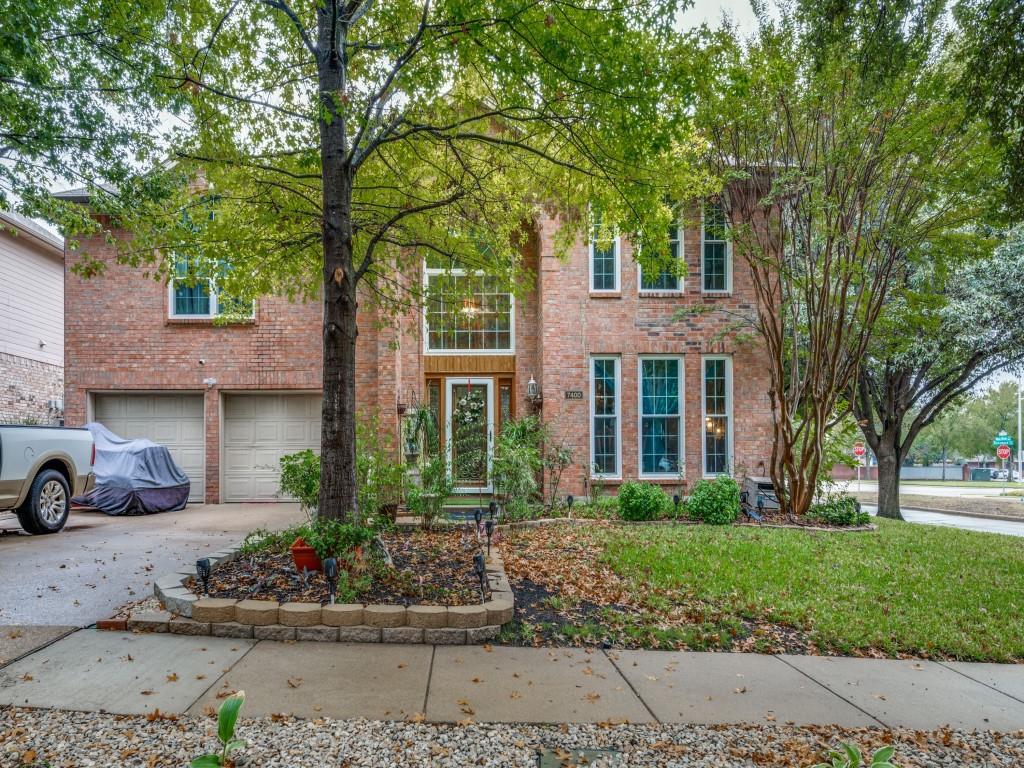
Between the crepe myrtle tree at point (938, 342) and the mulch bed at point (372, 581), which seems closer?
the mulch bed at point (372, 581)

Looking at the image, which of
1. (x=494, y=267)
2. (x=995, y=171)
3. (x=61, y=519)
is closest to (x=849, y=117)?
(x=995, y=171)

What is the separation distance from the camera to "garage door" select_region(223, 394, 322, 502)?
36.2 feet

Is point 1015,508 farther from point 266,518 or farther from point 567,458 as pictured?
point 266,518

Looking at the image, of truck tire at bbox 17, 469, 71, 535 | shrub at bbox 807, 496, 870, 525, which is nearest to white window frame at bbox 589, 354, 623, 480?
shrub at bbox 807, 496, 870, 525

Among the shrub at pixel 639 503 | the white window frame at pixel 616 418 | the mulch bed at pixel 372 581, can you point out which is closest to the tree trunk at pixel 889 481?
the white window frame at pixel 616 418

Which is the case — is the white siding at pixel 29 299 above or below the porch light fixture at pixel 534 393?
above

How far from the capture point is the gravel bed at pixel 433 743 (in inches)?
100.0

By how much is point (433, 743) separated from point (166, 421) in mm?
10545

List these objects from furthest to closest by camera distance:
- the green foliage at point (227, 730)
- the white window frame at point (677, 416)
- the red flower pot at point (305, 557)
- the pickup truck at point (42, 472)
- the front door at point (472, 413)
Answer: the white window frame at point (677, 416) → the front door at point (472, 413) → the pickup truck at point (42, 472) → the red flower pot at point (305, 557) → the green foliage at point (227, 730)

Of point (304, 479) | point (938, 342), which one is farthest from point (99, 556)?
point (938, 342)

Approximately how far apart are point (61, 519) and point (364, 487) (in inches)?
189

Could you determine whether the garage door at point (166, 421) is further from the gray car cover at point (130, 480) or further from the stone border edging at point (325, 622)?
the stone border edging at point (325, 622)

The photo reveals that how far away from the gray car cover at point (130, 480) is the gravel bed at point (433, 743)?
7558mm

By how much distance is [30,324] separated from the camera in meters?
13.8
